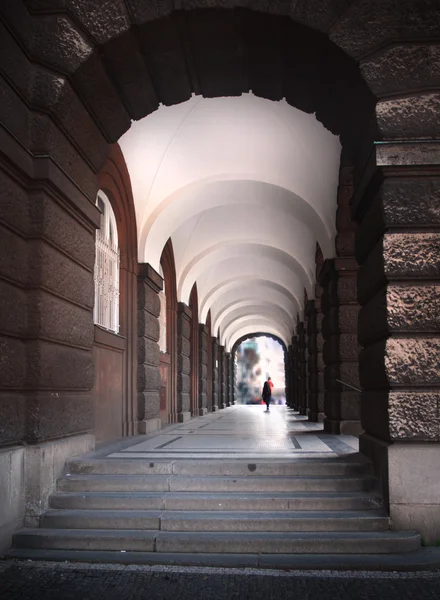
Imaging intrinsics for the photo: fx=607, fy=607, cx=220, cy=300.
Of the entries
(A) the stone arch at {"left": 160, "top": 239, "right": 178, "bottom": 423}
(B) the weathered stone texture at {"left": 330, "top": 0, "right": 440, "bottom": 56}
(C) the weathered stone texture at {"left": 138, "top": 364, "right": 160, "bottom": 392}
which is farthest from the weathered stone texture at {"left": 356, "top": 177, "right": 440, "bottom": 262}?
(A) the stone arch at {"left": 160, "top": 239, "right": 178, "bottom": 423}

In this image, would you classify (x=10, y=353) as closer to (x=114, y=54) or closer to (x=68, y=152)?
(x=68, y=152)

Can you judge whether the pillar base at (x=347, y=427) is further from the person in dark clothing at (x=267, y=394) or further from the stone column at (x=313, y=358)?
the person in dark clothing at (x=267, y=394)

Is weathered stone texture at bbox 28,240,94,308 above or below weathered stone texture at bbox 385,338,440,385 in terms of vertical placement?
above

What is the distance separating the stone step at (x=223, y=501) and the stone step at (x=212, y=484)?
3.6 inches

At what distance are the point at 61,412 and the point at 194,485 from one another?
1419 millimetres

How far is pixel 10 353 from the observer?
16.3 ft

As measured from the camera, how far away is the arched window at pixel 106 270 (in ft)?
29.8

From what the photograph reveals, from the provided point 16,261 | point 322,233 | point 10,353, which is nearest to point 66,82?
point 16,261

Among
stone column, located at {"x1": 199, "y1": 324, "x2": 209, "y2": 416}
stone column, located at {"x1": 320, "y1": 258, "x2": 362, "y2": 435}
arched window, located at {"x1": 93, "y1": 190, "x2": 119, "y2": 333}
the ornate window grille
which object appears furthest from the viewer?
stone column, located at {"x1": 199, "y1": 324, "x2": 209, "y2": 416}

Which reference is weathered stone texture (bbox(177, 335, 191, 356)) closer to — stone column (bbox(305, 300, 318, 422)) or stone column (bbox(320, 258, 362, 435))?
stone column (bbox(305, 300, 318, 422))

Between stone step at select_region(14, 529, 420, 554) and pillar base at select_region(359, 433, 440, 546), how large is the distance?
0.13 meters

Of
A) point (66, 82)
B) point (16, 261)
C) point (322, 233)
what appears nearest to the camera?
point (16, 261)

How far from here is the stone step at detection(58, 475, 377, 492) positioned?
17.9 feet

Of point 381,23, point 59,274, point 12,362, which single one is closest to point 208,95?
point 381,23
